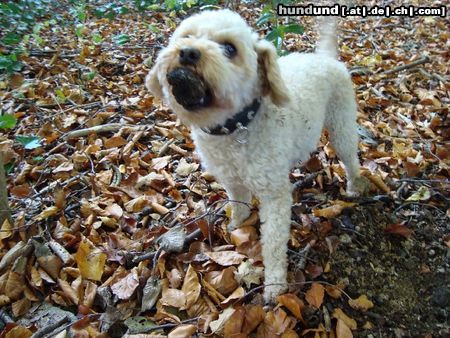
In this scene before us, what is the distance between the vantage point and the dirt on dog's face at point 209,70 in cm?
191

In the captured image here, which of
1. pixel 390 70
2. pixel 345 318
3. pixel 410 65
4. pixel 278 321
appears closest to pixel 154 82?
pixel 278 321

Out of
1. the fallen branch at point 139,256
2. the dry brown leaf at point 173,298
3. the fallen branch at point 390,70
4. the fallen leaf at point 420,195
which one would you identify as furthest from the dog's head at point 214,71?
the fallen branch at point 390,70

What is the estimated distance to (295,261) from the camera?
262 cm

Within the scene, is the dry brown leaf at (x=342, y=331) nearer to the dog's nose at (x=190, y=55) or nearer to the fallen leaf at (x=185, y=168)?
the dog's nose at (x=190, y=55)

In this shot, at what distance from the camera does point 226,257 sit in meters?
2.61

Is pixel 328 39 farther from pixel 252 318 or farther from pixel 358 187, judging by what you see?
pixel 252 318

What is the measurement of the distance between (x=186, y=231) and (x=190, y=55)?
135cm

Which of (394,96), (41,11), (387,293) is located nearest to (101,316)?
(387,293)

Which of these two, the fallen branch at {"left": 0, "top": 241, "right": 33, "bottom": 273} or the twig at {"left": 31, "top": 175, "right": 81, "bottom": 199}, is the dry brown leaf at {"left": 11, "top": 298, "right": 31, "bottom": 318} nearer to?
the fallen branch at {"left": 0, "top": 241, "right": 33, "bottom": 273}

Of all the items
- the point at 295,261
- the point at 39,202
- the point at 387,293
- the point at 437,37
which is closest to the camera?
the point at 387,293

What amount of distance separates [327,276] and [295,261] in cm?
23

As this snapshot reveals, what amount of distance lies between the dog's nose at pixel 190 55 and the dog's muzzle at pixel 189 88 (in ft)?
0.12

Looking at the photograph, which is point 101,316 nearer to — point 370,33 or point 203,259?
point 203,259

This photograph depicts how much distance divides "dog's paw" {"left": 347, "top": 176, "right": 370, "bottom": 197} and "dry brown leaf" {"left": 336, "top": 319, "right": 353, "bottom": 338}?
1243 millimetres
